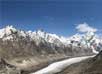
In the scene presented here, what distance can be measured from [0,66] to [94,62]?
5202cm

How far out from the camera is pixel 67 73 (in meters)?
134

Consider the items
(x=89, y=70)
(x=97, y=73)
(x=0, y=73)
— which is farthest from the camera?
(x=0, y=73)

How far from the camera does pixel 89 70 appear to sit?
121500 mm

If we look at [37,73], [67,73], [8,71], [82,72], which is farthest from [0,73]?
[82,72]

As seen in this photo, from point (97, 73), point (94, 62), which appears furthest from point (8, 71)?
point (97, 73)

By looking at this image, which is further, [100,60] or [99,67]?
[100,60]

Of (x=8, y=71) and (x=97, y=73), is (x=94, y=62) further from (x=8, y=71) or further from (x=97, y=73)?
(x=8, y=71)

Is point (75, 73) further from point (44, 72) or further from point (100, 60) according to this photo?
point (44, 72)

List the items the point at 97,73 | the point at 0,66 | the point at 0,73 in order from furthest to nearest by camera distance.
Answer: the point at 0,66, the point at 0,73, the point at 97,73

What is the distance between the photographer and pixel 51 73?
148750mm

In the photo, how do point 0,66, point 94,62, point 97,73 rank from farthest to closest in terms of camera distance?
point 0,66 < point 94,62 < point 97,73

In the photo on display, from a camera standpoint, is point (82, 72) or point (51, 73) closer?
point (82, 72)

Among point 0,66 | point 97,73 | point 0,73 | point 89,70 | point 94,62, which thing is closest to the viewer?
point 97,73

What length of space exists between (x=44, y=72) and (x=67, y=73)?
2188cm
